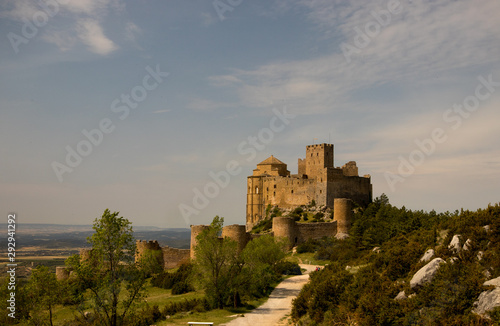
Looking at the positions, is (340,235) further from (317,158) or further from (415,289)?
(415,289)

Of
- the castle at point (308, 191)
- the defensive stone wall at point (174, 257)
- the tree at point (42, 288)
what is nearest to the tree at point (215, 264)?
the tree at point (42, 288)

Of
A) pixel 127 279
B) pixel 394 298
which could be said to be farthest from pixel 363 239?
pixel 127 279

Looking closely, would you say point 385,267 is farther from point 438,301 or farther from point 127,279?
point 127,279

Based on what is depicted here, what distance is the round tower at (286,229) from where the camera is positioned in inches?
1665

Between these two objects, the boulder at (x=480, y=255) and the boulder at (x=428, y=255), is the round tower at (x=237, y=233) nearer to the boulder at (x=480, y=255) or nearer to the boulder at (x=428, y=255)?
the boulder at (x=428, y=255)

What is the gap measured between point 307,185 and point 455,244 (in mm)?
38961

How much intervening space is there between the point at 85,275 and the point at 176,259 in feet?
76.0

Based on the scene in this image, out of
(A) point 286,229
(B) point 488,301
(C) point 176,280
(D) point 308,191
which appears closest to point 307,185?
A: (D) point 308,191

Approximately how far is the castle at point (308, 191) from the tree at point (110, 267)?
23614mm

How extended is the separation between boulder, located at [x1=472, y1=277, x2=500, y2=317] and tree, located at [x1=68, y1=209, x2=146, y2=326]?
11557mm

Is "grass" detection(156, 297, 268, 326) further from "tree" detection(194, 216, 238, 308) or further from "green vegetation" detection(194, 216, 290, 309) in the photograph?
"tree" detection(194, 216, 238, 308)

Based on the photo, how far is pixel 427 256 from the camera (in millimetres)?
15031

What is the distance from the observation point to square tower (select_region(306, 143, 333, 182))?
54.8 m

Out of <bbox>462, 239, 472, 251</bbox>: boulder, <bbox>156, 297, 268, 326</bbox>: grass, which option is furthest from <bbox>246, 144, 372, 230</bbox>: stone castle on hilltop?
<bbox>462, 239, 472, 251</bbox>: boulder
